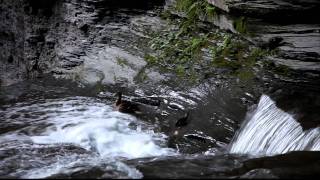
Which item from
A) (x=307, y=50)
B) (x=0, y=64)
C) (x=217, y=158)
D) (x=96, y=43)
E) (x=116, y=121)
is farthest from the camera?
(x=0, y=64)

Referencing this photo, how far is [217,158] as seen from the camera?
24.2 feet

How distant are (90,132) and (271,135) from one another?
12.6 feet

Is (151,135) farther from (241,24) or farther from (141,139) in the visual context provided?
(241,24)

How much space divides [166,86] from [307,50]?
11.7 ft

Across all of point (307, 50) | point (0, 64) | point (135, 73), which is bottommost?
point (0, 64)

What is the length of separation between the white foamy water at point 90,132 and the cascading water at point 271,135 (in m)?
1.43

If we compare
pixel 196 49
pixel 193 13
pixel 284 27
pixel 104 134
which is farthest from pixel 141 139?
pixel 193 13

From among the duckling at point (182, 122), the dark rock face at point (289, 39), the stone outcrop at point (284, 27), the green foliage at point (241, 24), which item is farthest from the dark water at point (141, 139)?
the green foliage at point (241, 24)

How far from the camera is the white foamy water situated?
8.97 m

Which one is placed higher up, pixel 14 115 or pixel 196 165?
pixel 196 165

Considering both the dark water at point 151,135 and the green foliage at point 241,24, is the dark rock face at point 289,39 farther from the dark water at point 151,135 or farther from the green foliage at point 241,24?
the dark water at point 151,135

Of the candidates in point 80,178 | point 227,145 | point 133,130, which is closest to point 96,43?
point 133,130

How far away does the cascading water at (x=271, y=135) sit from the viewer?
7.72m

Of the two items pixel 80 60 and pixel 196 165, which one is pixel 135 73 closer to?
pixel 80 60
